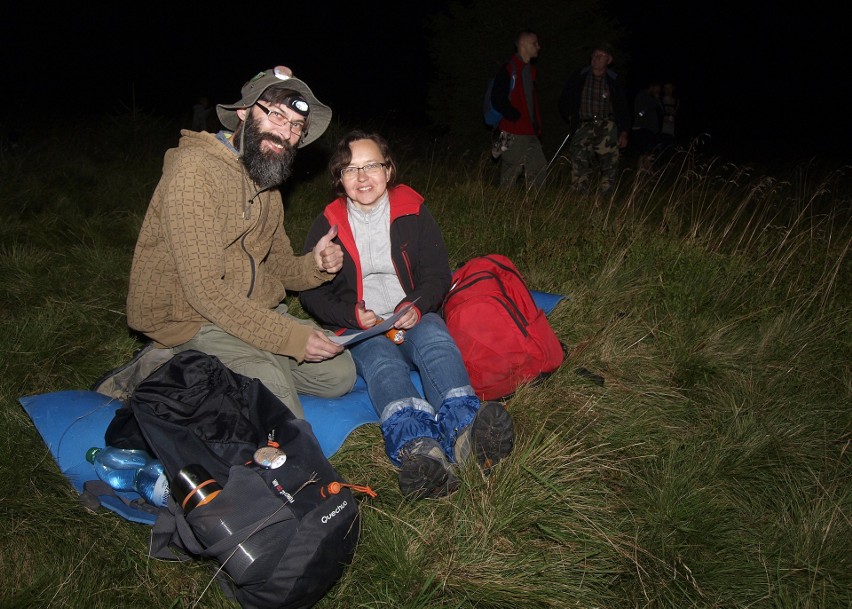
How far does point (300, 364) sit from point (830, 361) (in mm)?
2969

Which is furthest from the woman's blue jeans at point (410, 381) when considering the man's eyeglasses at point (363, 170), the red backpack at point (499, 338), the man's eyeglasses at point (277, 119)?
the man's eyeglasses at point (277, 119)

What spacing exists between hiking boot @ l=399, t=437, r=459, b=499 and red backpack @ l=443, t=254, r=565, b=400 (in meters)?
0.65

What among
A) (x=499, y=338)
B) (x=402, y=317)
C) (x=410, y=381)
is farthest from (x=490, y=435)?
(x=402, y=317)

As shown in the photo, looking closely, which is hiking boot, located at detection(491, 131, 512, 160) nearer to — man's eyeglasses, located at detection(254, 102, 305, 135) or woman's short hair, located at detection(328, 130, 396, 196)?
woman's short hair, located at detection(328, 130, 396, 196)

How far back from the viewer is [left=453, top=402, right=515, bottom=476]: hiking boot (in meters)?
2.52

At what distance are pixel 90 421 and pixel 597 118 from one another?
5.98 meters

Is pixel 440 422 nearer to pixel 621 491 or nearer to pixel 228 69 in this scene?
pixel 621 491

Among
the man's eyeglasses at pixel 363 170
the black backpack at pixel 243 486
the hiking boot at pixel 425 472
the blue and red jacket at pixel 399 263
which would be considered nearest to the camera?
the black backpack at pixel 243 486

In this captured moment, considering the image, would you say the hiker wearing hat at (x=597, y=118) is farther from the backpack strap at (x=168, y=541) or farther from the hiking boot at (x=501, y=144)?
the backpack strap at (x=168, y=541)

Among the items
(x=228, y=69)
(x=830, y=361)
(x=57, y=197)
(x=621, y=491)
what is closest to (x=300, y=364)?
(x=621, y=491)

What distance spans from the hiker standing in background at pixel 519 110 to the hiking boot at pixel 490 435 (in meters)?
4.24

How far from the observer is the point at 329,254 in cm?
322

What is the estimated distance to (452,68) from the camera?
9.49 meters

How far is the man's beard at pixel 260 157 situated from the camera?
2.85m
